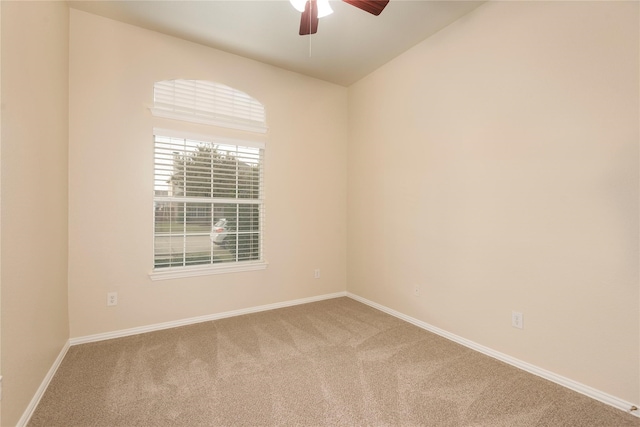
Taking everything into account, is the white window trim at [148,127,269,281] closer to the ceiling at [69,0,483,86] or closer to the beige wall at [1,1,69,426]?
the beige wall at [1,1,69,426]

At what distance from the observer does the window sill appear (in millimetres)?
2950

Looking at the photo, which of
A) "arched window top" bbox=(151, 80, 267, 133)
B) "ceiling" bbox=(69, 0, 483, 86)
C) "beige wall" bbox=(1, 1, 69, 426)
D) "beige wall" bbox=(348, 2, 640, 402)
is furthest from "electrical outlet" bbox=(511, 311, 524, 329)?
"beige wall" bbox=(1, 1, 69, 426)

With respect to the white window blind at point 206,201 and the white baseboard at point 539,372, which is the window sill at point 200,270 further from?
the white baseboard at point 539,372

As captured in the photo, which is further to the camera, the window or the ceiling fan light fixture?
the window

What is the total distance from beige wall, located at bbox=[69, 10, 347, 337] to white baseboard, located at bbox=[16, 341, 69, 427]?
14.4 inches

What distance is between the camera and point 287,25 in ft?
9.12

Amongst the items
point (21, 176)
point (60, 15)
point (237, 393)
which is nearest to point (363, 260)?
point (237, 393)

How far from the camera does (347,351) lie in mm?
2488

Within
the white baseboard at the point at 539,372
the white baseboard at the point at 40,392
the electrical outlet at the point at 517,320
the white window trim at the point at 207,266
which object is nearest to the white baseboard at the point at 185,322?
the white baseboard at the point at 40,392

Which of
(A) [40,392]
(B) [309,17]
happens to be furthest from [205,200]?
(B) [309,17]

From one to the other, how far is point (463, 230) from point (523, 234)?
19.4 inches

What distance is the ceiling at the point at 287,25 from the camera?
2.53 metres

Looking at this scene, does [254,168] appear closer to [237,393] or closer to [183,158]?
[183,158]

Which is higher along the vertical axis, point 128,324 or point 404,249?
point 404,249
